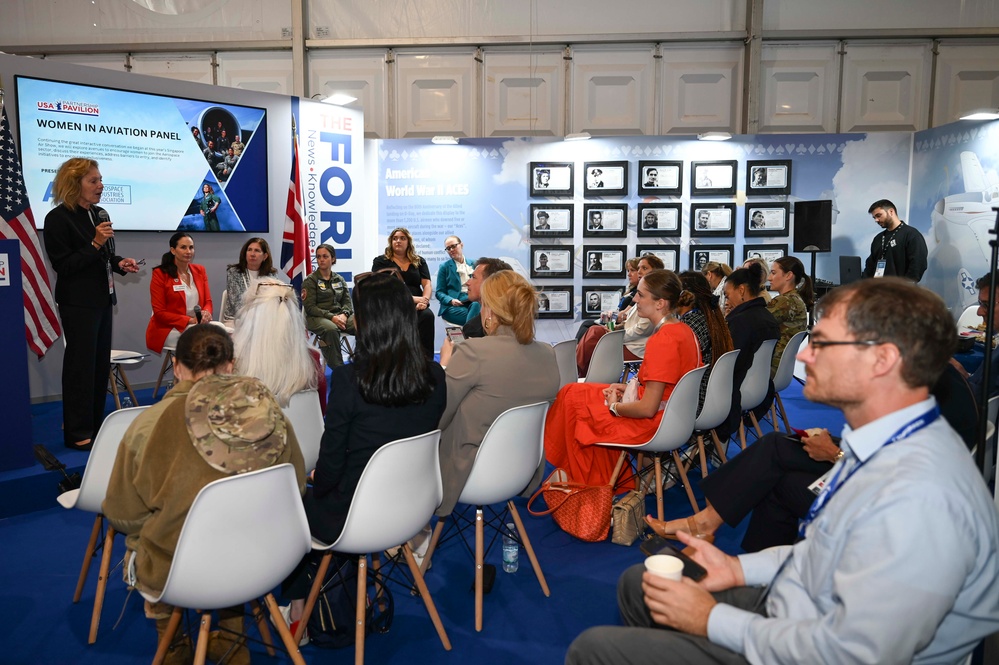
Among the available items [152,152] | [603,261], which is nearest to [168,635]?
[152,152]

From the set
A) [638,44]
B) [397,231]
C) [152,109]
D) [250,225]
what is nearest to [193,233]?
[250,225]

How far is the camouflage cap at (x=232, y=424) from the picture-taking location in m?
2.07

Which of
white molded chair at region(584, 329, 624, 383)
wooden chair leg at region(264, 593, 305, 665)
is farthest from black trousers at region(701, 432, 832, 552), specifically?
white molded chair at region(584, 329, 624, 383)

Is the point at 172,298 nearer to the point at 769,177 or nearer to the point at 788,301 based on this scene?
the point at 788,301

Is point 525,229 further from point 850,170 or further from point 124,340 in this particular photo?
point 124,340

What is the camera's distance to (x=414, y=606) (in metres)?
3.02

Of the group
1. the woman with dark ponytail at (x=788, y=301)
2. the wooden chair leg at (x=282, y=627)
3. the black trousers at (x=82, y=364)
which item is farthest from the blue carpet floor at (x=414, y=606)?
the woman with dark ponytail at (x=788, y=301)

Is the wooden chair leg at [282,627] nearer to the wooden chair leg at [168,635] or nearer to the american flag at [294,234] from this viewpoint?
the wooden chair leg at [168,635]

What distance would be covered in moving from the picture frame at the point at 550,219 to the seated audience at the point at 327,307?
117 inches

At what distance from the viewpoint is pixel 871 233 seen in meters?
8.99

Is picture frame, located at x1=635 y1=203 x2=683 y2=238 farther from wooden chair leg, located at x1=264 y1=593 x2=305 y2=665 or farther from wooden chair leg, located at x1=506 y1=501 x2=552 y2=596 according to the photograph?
wooden chair leg, located at x1=264 y1=593 x2=305 y2=665

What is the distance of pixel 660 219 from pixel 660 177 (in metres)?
0.53

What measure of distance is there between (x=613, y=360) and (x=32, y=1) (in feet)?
31.1

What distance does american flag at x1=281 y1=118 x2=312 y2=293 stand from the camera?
7.34m
